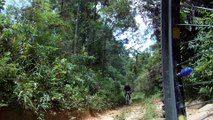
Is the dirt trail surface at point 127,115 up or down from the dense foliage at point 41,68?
down

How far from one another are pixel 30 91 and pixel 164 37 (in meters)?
4.15

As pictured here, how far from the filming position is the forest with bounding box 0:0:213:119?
480 cm

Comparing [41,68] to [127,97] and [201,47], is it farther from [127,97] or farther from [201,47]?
[127,97]

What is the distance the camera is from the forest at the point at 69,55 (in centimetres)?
480

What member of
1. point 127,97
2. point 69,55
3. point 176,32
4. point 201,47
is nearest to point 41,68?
point 201,47

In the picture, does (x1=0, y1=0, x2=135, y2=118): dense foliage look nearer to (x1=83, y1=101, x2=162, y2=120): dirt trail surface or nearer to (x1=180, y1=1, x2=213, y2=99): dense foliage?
(x1=83, y1=101, x2=162, y2=120): dirt trail surface

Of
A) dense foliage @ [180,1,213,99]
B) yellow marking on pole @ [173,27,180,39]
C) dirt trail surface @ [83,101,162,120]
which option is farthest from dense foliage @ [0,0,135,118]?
yellow marking on pole @ [173,27,180,39]

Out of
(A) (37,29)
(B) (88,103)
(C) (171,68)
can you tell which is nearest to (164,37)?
(C) (171,68)

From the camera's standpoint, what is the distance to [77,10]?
1227 cm

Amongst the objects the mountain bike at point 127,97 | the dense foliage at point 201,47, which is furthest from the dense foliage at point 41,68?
the dense foliage at point 201,47

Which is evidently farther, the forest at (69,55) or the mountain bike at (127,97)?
the mountain bike at (127,97)

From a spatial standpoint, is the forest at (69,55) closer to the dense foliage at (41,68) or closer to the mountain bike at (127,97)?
the dense foliage at (41,68)

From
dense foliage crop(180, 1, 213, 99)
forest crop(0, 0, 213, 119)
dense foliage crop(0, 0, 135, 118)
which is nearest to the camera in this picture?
dense foliage crop(180, 1, 213, 99)

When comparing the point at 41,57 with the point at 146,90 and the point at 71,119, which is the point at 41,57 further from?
the point at 146,90
